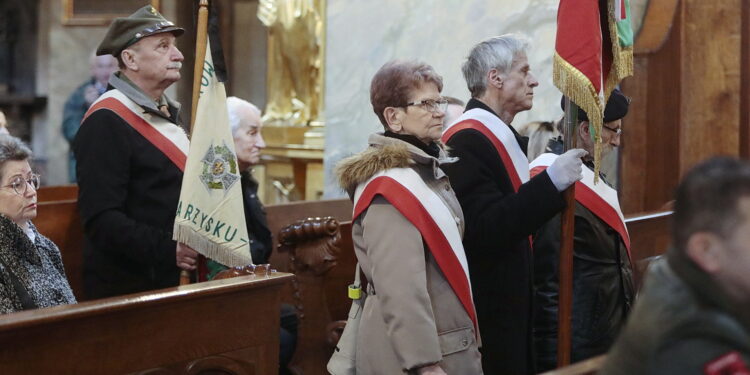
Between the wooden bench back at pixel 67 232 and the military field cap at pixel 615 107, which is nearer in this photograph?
the military field cap at pixel 615 107

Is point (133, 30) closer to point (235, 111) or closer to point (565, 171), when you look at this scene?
point (235, 111)

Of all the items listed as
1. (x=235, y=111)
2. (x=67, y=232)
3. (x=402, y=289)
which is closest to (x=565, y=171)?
(x=402, y=289)

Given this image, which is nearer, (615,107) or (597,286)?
(597,286)

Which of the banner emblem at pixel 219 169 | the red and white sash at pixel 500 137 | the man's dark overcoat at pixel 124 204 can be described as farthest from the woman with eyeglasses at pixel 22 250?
the red and white sash at pixel 500 137

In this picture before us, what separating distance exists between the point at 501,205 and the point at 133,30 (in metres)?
1.54

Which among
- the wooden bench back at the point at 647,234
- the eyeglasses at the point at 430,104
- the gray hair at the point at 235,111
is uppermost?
the eyeglasses at the point at 430,104

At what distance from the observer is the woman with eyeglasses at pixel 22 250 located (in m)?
2.88

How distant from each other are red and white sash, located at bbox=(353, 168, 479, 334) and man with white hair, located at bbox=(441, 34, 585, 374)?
288 mm

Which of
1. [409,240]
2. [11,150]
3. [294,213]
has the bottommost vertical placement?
[294,213]

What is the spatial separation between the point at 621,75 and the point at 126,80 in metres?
1.78

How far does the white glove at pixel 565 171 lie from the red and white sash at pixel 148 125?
4.53 feet

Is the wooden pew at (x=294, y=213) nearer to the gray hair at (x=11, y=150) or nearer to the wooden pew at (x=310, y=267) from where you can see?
the wooden pew at (x=310, y=267)

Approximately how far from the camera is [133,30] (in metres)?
3.60

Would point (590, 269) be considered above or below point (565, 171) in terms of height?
below
